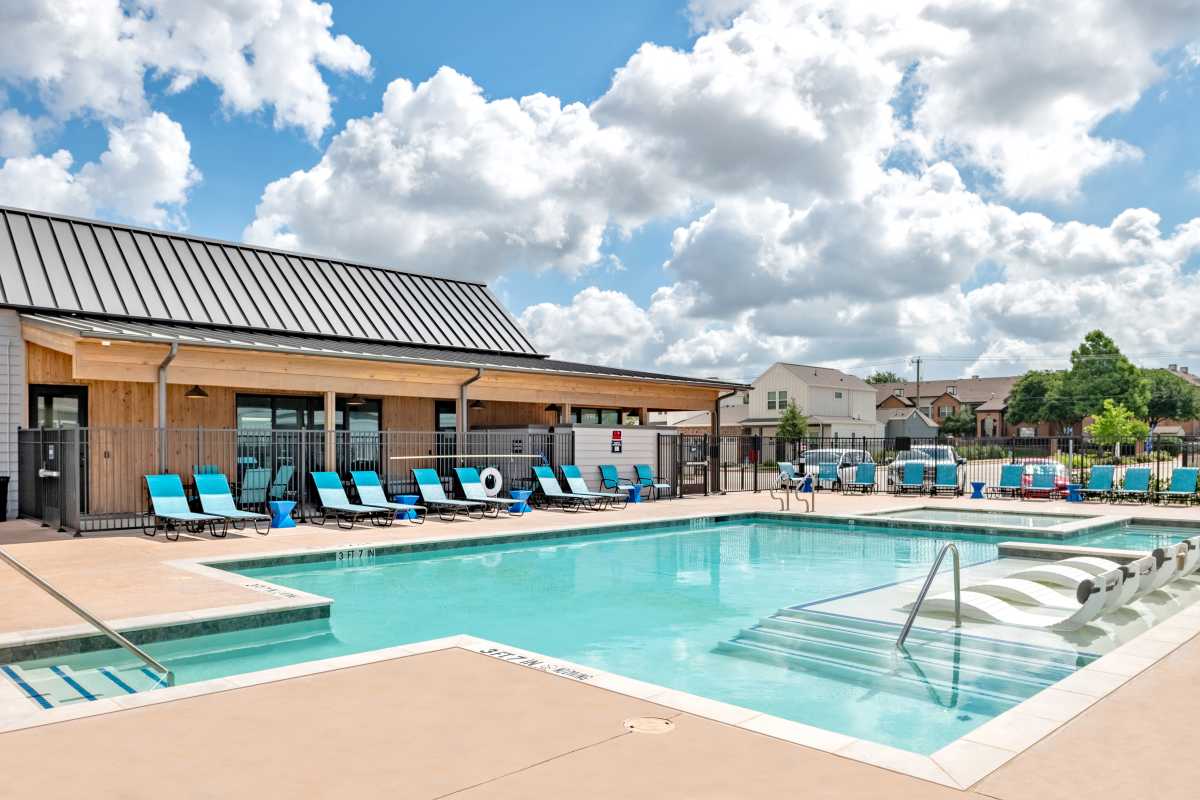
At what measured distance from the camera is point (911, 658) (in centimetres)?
667

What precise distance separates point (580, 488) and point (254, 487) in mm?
6607

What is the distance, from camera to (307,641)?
293 inches

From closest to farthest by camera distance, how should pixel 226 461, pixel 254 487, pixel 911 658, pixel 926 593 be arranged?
pixel 911 658 < pixel 926 593 < pixel 254 487 < pixel 226 461

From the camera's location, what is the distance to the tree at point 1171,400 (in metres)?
74.8

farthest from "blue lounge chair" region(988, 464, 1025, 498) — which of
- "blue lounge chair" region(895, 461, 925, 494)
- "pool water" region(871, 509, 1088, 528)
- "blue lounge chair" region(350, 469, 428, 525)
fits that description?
"blue lounge chair" region(350, 469, 428, 525)

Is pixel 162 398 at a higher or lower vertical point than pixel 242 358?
lower

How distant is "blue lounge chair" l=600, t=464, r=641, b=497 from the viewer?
19672 mm

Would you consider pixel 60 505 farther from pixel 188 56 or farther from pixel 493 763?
pixel 493 763

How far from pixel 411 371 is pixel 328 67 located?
6.25 metres

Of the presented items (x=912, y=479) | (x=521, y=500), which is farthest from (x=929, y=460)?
(x=521, y=500)

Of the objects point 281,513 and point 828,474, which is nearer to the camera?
point 281,513

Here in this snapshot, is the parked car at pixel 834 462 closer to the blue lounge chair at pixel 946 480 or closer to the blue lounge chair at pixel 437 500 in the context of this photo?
the blue lounge chair at pixel 946 480

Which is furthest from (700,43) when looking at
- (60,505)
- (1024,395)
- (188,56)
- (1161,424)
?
(1161,424)

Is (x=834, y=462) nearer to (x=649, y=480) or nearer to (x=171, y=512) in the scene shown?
(x=649, y=480)
